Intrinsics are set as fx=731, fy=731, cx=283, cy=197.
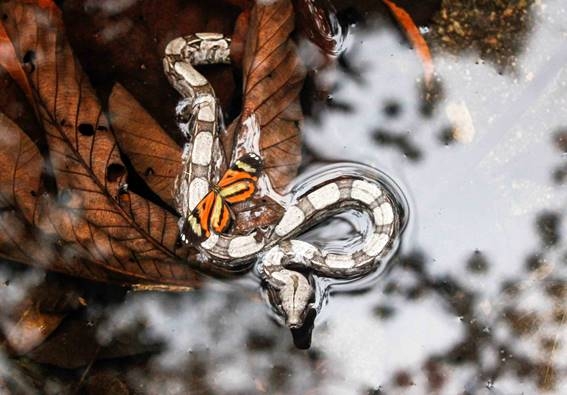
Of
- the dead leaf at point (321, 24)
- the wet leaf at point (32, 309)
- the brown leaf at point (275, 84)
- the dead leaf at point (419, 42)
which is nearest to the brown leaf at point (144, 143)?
the brown leaf at point (275, 84)

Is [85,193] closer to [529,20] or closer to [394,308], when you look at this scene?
[394,308]

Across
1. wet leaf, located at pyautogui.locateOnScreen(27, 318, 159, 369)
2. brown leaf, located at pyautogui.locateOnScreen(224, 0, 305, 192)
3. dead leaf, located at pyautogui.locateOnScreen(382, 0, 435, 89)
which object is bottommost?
wet leaf, located at pyautogui.locateOnScreen(27, 318, 159, 369)

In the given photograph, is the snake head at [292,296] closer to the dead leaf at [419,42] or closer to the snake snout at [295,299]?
the snake snout at [295,299]

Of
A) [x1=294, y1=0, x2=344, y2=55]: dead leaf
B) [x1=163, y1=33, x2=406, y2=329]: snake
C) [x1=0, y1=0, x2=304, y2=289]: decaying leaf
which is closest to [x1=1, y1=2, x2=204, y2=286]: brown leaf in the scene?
[x1=0, y1=0, x2=304, y2=289]: decaying leaf

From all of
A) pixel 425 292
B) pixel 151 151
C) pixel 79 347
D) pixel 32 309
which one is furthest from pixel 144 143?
pixel 425 292

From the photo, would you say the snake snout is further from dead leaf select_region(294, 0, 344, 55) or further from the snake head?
dead leaf select_region(294, 0, 344, 55)
